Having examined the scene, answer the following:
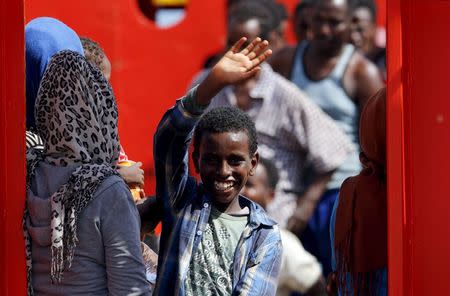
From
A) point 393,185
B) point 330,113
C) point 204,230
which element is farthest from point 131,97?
point 393,185

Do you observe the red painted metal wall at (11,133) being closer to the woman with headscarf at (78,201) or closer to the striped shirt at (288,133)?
the woman with headscarf at (78,201)

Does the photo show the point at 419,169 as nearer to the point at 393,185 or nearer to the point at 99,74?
the point at 393,185

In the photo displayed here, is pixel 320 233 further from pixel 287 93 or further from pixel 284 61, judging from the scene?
pixel 284 61

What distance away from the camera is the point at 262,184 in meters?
6.08

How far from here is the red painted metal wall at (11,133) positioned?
3.57m

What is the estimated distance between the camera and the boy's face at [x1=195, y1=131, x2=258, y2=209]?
401 centimetres

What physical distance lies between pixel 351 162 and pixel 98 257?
12.0ft

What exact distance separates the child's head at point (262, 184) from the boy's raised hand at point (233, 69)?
2.00 metres

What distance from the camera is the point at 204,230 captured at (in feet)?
13.1

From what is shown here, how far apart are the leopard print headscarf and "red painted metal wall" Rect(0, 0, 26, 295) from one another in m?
0.07

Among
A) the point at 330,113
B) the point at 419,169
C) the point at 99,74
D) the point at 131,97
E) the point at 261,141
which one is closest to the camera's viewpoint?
the point at 419,169

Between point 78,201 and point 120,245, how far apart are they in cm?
16

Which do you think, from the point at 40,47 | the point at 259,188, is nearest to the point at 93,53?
the point at 40,47

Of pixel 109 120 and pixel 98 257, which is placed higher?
pixel 109 120
